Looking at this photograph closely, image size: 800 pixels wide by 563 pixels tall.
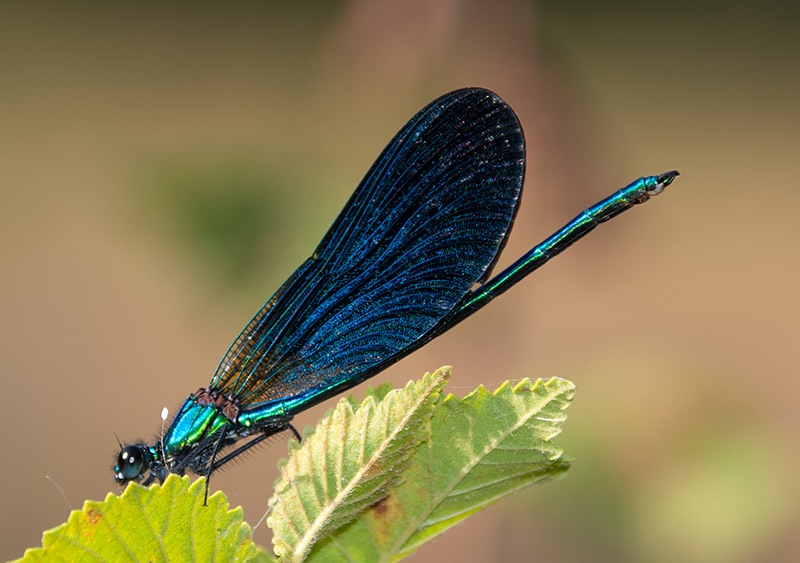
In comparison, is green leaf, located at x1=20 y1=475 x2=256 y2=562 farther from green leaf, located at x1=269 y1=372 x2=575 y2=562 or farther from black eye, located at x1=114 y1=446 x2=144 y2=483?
black eye, located at x1=114 y1=446 x2=144 y2=483

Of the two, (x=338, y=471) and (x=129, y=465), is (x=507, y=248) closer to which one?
(x=129, y=465)

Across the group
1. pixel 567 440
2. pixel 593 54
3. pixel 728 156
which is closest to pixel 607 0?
pixel 593 54

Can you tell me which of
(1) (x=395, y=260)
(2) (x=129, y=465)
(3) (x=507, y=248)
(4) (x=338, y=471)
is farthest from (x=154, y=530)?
(3) (x=507, y=248)

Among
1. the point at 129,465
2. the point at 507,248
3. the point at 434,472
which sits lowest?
the point at 434,472

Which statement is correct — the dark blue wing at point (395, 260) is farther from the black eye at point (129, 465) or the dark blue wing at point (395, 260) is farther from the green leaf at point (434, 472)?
the green leaf at point (434, 472)

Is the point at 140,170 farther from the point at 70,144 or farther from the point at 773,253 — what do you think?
the point at 773,253

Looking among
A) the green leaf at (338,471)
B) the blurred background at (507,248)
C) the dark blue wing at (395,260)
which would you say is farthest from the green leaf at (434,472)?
the dark blue wing at (395,260)
